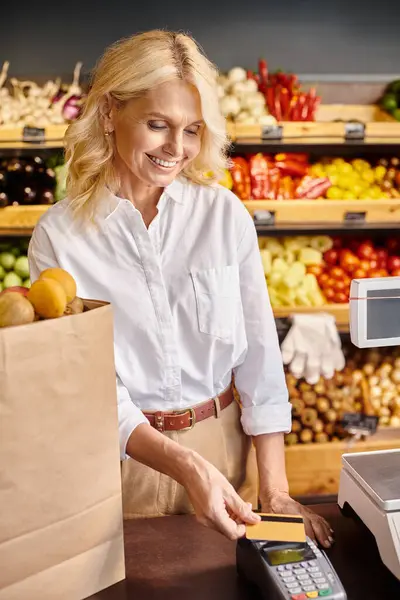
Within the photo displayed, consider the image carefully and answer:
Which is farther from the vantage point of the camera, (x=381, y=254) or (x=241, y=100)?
(x=381, y=254)

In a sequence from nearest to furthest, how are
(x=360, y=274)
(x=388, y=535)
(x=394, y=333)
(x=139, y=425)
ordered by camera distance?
1. (x=388, y=535)
2. (x=394, y=333)
3. (x=139, y=425)
4. (x=360, y=274)

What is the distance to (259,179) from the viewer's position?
3.79 meters

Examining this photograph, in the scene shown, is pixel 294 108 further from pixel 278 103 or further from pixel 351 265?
pixel 351 265

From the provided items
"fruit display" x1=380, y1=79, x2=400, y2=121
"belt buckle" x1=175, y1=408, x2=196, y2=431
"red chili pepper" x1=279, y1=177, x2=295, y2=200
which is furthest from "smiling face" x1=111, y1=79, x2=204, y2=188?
"fruit display" x1=380, y1=79, x2=400, y2=121

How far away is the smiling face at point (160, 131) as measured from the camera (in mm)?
1634

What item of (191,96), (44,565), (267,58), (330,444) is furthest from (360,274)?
(44,565)

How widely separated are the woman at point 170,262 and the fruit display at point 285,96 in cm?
209

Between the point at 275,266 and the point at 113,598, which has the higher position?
the point at 275,266

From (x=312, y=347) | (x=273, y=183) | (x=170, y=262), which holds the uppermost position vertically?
(x=273, y=183)

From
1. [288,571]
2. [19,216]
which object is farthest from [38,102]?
[288,571]

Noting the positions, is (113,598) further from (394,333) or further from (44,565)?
(394,333)

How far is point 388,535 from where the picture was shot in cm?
122

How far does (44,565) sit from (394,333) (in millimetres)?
717

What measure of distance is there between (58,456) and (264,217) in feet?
8.96
